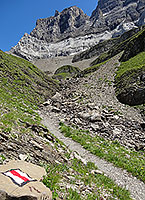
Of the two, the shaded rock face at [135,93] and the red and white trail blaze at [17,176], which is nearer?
the red and white trail blaze at [17,176]

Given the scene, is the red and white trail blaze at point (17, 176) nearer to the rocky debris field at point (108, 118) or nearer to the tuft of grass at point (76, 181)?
the tuft of grass at point (76, 181)

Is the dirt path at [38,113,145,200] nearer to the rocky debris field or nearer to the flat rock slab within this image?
the rocky debris field

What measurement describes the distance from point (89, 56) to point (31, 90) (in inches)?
6576

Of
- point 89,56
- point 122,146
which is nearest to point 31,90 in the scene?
point 122,146

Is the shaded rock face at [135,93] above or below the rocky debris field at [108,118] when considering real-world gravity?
above

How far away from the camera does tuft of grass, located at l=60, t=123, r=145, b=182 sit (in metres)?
11.4

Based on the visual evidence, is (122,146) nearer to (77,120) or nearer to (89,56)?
(77,120)

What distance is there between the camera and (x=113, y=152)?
1348 cm

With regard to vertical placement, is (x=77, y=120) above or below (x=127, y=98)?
below

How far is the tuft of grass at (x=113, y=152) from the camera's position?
37.5 feet

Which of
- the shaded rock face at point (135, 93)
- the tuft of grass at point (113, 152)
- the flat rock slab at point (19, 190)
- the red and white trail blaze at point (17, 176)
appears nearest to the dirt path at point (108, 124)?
the tuft of grass at point (113, 152)

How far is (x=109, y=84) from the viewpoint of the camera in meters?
34.4

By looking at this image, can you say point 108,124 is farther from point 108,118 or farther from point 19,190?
point 19,190

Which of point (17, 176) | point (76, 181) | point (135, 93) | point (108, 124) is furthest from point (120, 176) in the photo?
point (135, 93)
